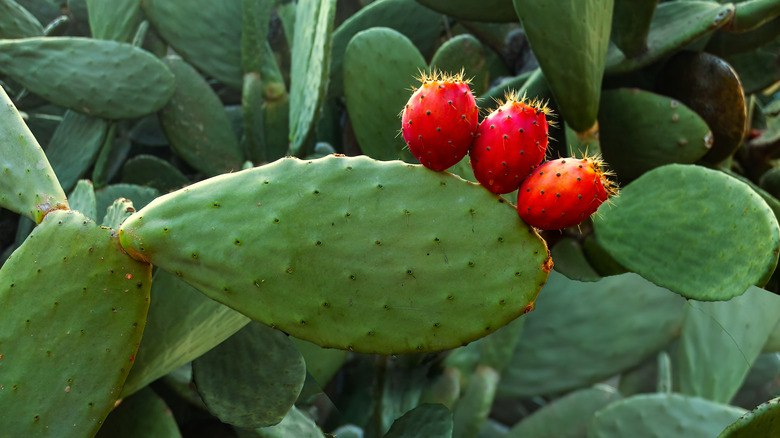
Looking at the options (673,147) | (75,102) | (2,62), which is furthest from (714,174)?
(2,62)

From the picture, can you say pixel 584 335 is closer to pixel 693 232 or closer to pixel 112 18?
pixel 693 232

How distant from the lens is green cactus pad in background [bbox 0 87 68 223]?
0.84m

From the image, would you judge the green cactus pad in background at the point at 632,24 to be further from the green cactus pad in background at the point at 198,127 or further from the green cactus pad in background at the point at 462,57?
the green cactus pad in background at the point at 198,127

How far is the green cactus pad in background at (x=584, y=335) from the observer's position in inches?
55.1

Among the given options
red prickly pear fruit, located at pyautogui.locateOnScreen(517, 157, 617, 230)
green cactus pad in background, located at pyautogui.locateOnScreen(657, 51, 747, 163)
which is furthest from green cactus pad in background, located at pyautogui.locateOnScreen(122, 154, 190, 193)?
green cactus pad in background, located at pyautogui.locateOnScreen(657, 51, 747, 163)

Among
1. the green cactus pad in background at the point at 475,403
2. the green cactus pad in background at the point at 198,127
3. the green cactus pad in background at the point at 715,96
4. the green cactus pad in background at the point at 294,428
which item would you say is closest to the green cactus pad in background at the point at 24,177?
the green cactus pad in background at the point at 294,428

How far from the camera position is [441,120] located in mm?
706

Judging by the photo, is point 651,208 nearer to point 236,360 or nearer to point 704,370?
point 704,370

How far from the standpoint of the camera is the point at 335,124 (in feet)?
4.96

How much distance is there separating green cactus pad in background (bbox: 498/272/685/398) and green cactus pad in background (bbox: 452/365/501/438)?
90 millimetres

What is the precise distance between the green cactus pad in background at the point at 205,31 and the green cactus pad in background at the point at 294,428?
33.4 inches

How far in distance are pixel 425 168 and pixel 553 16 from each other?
459 mm

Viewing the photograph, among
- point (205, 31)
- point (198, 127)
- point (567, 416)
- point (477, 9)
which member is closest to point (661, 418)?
point (567, 416)

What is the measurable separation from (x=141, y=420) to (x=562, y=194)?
69 centimetres
